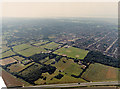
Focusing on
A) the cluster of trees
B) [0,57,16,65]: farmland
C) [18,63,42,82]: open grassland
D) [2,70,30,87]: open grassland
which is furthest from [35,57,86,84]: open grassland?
[0,57,16,65]: farmland

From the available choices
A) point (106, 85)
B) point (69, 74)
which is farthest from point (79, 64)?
A: point (106, 85)

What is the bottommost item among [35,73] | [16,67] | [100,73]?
[100,73]

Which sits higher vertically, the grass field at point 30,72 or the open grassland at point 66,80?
the grass field at point 30,72

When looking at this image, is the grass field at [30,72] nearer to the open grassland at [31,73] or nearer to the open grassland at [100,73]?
the open grassland at [31,73]

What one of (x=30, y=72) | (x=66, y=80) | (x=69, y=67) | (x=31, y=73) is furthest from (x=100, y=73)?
(x=30, y=72)

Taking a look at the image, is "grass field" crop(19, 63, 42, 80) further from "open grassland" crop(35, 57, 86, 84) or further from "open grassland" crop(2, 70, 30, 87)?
"open grassland" crop(35, 57, 86, 84)

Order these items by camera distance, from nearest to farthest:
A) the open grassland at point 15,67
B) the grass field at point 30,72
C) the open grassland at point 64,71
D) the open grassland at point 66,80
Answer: the open grassland at point 66,80 → the open grassland at point 64,71 → the grass field at point 30,72 → the open grassland at point 15,67


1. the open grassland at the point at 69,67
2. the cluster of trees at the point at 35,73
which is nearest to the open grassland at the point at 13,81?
the cluster of trees at the point at 35,73

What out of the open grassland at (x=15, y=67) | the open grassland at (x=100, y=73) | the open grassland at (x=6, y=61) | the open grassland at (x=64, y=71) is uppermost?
the open grassland at (x=6, y=61)

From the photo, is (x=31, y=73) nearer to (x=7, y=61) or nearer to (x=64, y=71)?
(x=64, y=71)

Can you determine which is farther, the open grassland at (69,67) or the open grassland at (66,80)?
the open grassland at (69,67)
